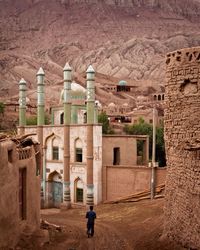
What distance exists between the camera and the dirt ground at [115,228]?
15938mm

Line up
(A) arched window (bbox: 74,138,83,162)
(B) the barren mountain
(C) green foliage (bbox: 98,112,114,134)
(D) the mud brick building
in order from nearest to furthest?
(D) the mud brick building < (A) arched window (bbox: 74,138,83,162) < (C) green foliage (bbox: 98,112,114,134) < (B) the barren mountain

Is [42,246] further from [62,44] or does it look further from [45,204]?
[62,44]

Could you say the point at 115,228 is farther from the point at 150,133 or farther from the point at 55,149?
the point at 150,133

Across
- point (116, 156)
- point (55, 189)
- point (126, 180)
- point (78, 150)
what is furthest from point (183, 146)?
point (55, 189)

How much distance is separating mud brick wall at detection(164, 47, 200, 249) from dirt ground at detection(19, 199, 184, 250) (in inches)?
29.0

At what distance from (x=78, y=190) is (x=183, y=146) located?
17.7 m

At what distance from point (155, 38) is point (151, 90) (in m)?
80.5

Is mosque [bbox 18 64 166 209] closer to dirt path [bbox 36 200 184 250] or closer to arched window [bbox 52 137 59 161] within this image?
→ arched window [bbox 52 137 59 161]

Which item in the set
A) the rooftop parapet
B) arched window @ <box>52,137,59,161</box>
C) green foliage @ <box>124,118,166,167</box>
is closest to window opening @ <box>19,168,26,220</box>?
the rooftop parapet

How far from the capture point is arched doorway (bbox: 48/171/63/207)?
31.6 metres

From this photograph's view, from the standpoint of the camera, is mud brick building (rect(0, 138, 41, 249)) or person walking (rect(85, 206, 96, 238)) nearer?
mud brick building (rect(0, 138, 41, 249))

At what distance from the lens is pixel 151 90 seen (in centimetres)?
9394

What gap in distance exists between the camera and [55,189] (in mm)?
31922

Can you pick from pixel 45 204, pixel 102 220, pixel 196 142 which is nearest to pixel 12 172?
pixel 196 142
